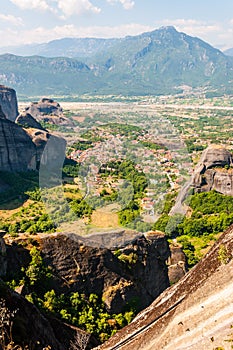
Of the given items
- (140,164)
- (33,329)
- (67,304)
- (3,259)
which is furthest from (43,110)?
(33,329)

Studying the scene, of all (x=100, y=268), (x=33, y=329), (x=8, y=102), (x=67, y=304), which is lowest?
(x=67, y=304)

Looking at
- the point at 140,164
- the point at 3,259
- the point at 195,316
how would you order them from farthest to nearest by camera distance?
the point at 3,259, the point at 140,164, the point at 195,316

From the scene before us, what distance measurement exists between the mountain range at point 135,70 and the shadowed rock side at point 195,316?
89555 millimetres

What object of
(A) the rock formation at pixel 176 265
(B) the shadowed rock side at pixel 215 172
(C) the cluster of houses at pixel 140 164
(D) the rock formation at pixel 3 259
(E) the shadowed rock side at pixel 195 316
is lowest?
(A) the rock formation at pixel 176 265

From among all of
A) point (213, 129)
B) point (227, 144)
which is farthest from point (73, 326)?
point (213, 129)

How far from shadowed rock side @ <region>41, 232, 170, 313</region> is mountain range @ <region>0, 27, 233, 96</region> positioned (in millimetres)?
86372

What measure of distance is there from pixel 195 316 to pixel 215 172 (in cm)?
1614

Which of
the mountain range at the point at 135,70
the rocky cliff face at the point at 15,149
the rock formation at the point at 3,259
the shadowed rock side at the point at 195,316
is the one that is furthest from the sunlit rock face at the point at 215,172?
the mountain range at the point at 135,70

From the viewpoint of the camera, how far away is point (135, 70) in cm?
13188

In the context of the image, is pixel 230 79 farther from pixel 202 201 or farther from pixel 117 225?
pixel 117 225

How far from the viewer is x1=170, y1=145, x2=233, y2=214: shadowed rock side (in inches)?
770

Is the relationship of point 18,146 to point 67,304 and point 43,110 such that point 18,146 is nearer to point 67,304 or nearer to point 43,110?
point 67,304

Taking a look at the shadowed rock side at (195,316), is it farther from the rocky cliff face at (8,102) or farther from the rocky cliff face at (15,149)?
the rocky cliff face at (8,102)

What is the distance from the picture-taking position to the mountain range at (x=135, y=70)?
105m
